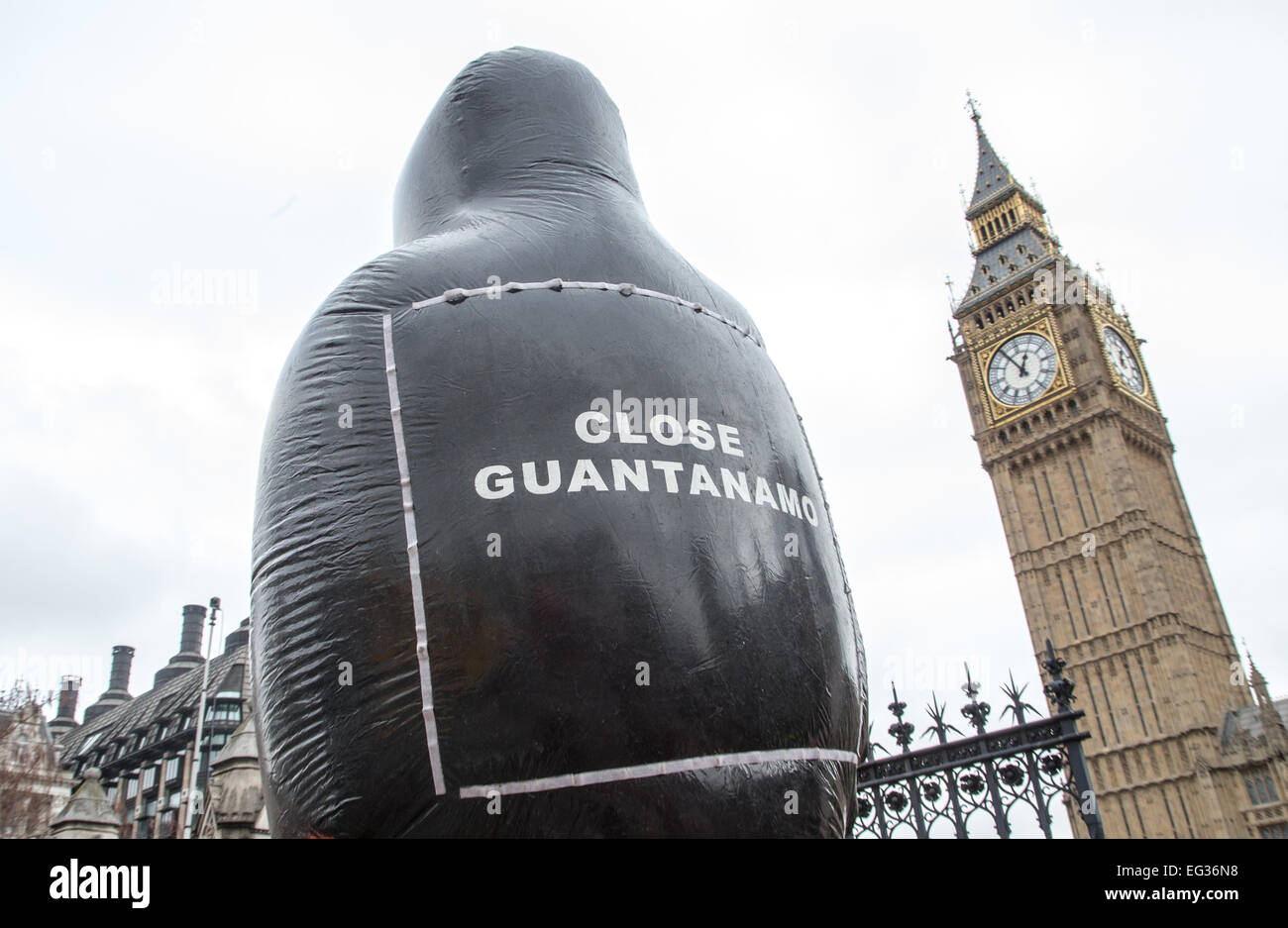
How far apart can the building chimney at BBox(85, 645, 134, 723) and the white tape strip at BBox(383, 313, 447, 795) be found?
83089 millimetres

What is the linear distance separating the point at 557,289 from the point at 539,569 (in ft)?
4.68

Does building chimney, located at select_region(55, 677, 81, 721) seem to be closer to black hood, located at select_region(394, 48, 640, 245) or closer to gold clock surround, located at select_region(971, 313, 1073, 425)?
gold clock surround, located at select_region(971, 313, 1073, 425)

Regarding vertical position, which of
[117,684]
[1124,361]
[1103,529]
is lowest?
[1103,529]

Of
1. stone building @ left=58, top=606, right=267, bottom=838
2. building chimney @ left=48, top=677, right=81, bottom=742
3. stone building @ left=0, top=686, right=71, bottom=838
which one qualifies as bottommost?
stone building @ left=0, top=686, right=71, bottom=838

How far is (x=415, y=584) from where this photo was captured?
3688 millimetres

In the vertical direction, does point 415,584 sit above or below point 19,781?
below

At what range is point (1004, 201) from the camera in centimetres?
7138

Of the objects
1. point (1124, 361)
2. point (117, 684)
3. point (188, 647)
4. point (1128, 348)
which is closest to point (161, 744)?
point (188, 647)

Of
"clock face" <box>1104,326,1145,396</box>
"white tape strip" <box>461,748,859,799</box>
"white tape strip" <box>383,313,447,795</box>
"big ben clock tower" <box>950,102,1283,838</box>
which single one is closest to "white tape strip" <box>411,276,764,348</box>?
"white tape strip" <box>383,313,447,795</box>

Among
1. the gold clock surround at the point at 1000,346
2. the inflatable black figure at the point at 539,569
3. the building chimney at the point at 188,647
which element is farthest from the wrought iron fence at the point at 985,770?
the building chimney at the point at 188,647

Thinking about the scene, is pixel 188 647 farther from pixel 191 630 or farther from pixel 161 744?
pixel 161 744

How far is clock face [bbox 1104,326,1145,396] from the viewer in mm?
64750

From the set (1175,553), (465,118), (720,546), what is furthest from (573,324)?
(1175,553)

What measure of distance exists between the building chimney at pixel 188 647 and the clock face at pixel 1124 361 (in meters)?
67.6
